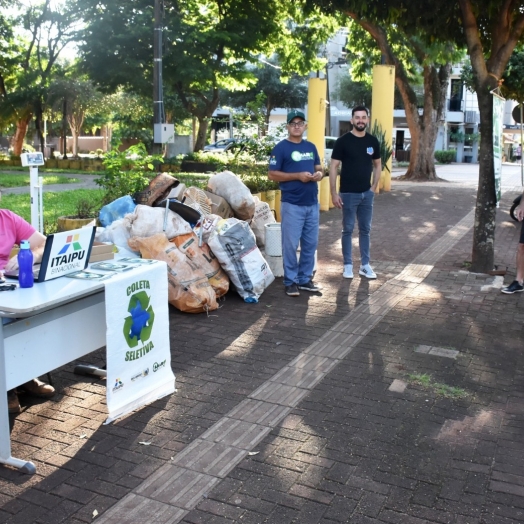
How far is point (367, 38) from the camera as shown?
23688 mm

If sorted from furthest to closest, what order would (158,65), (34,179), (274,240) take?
(158,65), (274,240), (34,179)

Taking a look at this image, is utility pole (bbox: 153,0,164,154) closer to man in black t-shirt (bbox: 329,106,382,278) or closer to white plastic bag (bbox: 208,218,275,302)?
man in black t-shirt (bbox: 329,106,382,278)

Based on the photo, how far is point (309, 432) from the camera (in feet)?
14.4

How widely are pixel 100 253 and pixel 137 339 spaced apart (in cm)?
72

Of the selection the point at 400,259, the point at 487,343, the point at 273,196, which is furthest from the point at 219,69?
the point at 487,343

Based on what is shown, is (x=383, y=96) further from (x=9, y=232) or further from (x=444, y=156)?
(x=444, y=156)

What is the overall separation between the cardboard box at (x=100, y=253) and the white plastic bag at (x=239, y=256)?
238 centimetres

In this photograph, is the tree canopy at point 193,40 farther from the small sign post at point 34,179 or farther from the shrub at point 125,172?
the small sign post at point 34,179

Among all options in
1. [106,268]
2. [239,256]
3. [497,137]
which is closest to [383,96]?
[497,137]

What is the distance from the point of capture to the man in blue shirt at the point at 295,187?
746 centimetres

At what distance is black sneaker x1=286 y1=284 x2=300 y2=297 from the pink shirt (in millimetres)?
3484

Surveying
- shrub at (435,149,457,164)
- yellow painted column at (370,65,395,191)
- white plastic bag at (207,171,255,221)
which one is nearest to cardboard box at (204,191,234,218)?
white plastic bag at (207,171,255,221)

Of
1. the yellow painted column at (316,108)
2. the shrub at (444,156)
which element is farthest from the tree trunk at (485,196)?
the shrub at (444,156)

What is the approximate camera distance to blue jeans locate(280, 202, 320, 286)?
7570 millimetres
